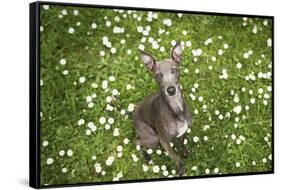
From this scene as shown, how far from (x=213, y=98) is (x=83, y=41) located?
2.93 feet

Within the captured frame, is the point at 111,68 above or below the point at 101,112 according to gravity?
above

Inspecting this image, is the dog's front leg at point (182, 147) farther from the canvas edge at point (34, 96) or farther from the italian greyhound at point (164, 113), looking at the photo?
the canvas edge at point (34, 96)

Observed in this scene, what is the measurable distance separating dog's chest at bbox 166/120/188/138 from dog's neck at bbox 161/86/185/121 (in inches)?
1.3

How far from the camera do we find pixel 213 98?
13.1 ft

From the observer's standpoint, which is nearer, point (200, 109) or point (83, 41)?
point (83, 41)

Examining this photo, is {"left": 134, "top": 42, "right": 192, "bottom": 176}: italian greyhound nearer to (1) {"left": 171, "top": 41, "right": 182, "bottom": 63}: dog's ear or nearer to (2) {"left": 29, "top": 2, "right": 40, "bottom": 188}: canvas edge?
Answer: (1) {"left": 171, "top": 41, "right": 182, "bottom": 63}: dog's ear

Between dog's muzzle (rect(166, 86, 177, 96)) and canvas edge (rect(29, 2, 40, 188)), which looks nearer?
canvas edge (rect(29, 2, 40, 188))

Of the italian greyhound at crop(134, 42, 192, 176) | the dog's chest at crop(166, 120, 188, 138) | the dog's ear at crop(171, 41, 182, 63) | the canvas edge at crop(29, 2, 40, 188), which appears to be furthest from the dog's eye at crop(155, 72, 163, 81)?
the canvas edge at crop(29, 2, 40, 188)

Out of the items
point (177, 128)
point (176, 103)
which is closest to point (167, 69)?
point (176, 103)

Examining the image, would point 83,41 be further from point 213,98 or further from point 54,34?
point 213,98

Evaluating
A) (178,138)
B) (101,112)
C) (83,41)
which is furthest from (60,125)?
(178,138)

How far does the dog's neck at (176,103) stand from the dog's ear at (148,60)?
17cm

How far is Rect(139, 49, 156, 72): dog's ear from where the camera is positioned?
3.80 m

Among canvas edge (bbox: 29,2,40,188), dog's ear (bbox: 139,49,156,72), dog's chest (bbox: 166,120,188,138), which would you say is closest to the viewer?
canvas edge (bbox: 29,2,40,188)
